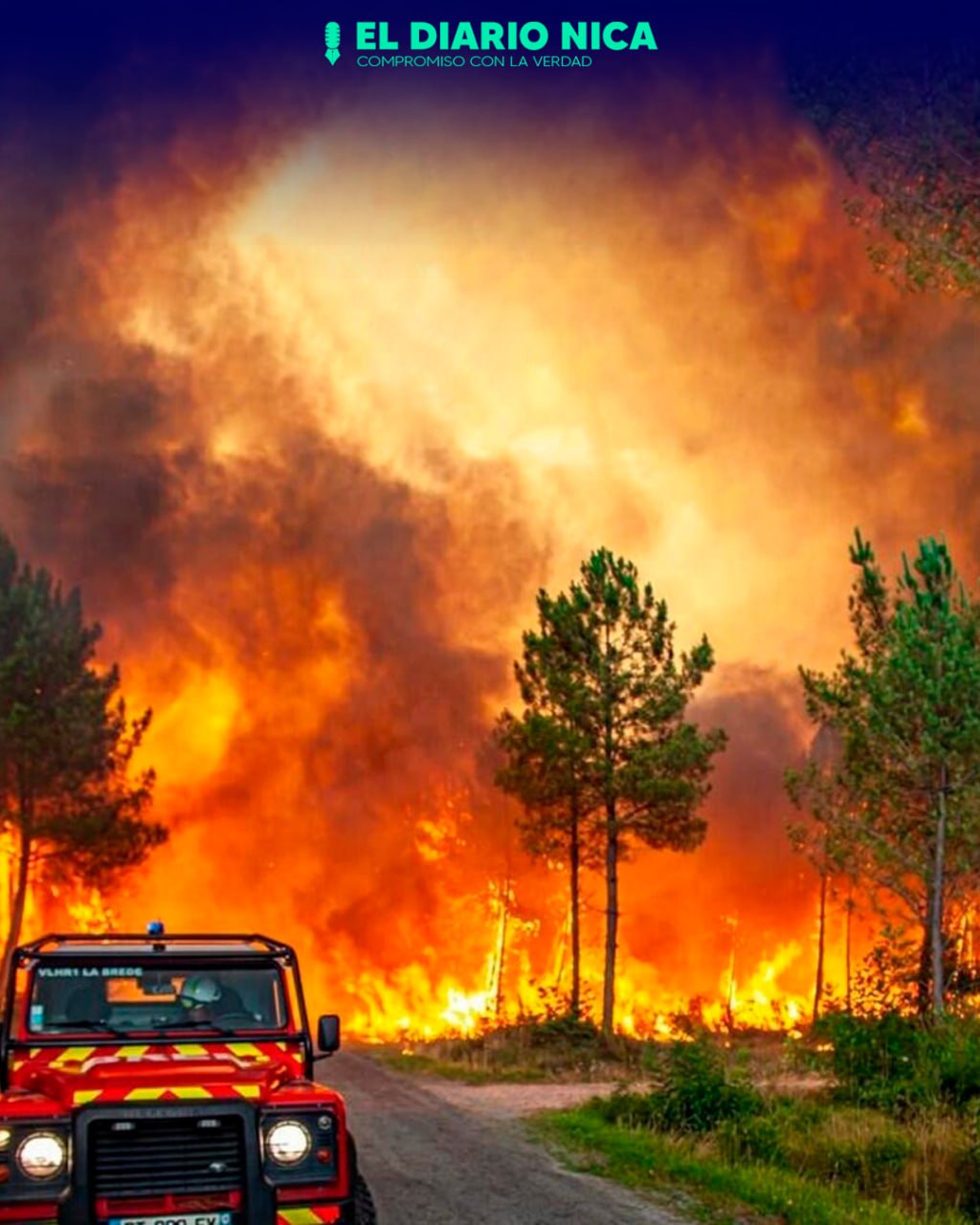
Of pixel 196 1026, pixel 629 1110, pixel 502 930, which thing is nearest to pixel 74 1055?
pixel 196 1026

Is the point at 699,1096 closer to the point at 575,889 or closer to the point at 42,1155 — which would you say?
the point at 42,1155

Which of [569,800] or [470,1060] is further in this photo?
[569,800]

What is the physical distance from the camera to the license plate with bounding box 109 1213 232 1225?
25.1ft

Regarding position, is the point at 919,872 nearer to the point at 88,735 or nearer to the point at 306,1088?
the point at 306,1088

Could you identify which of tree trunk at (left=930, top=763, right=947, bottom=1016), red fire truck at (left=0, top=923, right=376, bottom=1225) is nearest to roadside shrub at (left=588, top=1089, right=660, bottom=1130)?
red fire truck at (left=0, top=923, right=376, bottom=1225)

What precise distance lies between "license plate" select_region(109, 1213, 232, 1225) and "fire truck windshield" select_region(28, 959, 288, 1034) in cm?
176

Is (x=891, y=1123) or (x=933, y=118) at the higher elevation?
(x=933, y=118)

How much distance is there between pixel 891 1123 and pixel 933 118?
51.7ft

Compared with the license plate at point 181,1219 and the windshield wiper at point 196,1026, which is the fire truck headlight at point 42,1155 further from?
the windshield wiper at point 196,1026

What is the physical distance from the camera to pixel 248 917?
217 ft

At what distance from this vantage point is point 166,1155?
7.84 m

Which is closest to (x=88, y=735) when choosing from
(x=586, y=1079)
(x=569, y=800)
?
(x=569, y=800)

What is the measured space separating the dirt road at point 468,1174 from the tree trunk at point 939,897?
11566mm

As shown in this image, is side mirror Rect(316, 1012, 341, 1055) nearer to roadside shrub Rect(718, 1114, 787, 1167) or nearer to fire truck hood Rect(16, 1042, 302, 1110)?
fire truck hood Rect(16, 1042, 302, 1110)
